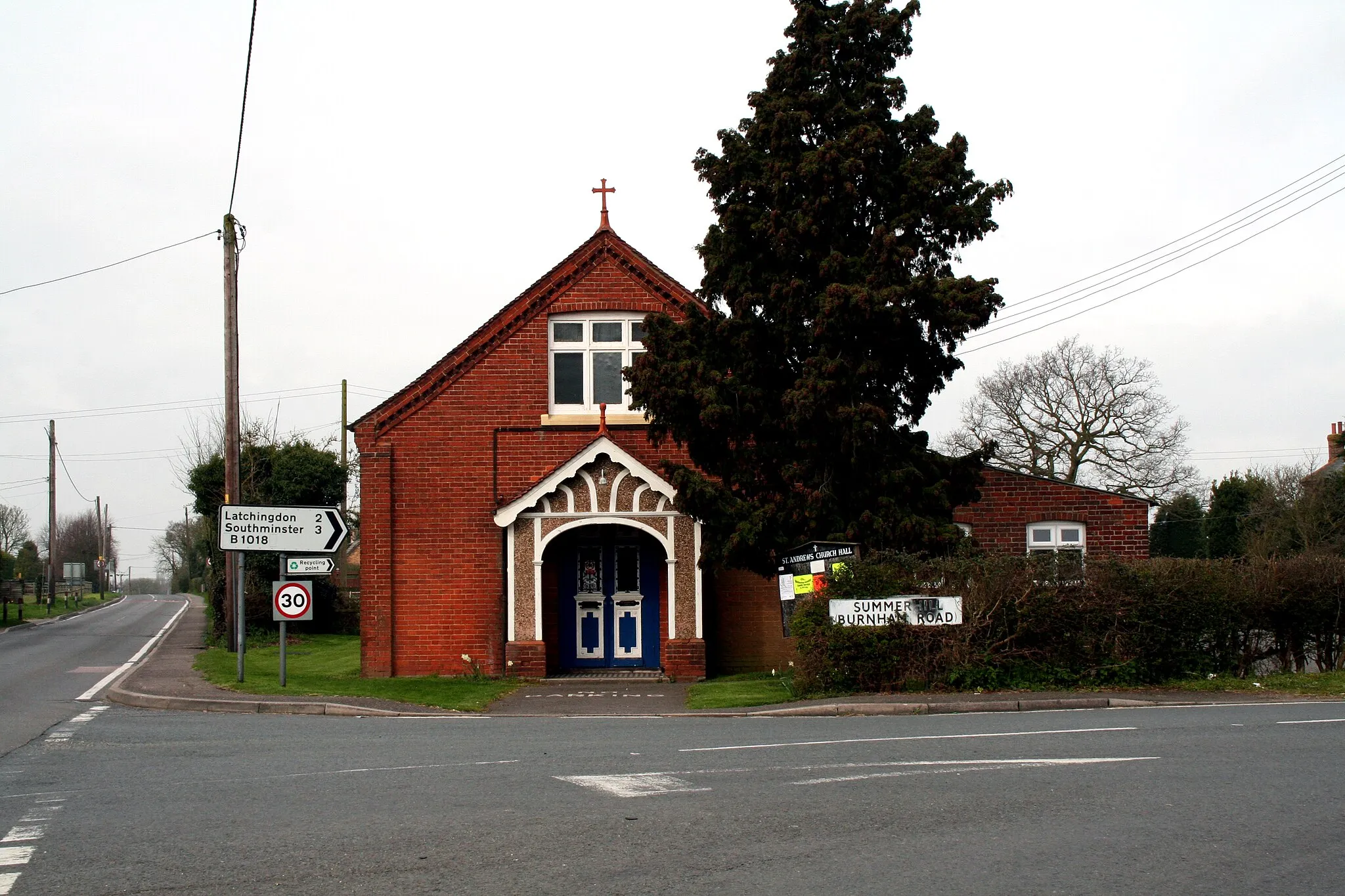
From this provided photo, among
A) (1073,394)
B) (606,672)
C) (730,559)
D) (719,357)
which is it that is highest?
(1073,394)

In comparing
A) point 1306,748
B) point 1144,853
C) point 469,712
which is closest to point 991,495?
point 469,712

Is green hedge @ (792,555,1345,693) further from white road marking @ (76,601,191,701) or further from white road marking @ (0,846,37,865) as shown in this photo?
white road marking @ (0,846,37,865)

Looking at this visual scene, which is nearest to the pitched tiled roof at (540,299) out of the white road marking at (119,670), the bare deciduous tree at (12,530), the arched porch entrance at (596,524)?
the arched porch entrance at (596,524)

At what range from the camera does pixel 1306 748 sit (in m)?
10.2

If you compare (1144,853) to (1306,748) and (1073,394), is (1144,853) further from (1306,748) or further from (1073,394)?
(1073,394)

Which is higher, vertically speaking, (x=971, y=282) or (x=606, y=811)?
(x=971, y=282)

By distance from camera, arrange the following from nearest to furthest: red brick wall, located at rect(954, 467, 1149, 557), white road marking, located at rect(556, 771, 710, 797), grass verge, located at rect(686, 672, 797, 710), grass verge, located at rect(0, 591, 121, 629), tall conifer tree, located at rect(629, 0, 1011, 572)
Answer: white road marking, located at rect(556, 771, 710, 797)
grass verge, located at rect(686, 672, 797, 710)
tall conifer tree, located at rect(629, 0, 1011, 572)
red brick wall, located at rect(954, 467, 1149, 557)
grass verge, located at rect(0, 591, 121, 629)

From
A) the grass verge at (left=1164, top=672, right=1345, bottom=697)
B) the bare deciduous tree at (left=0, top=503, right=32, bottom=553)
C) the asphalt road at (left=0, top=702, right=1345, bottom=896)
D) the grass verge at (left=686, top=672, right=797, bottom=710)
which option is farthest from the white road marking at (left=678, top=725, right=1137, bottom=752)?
the bare deciduous tree at (left=0, top=503, right=32, bottom=553)

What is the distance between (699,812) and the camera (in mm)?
7652

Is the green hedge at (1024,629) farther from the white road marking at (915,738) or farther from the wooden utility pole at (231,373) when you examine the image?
the wooden utility pole at (231,373)

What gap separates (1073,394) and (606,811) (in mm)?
46114

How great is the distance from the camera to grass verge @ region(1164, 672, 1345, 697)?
1611cm

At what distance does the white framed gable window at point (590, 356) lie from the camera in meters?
22.1

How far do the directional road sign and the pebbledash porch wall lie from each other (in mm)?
2599
